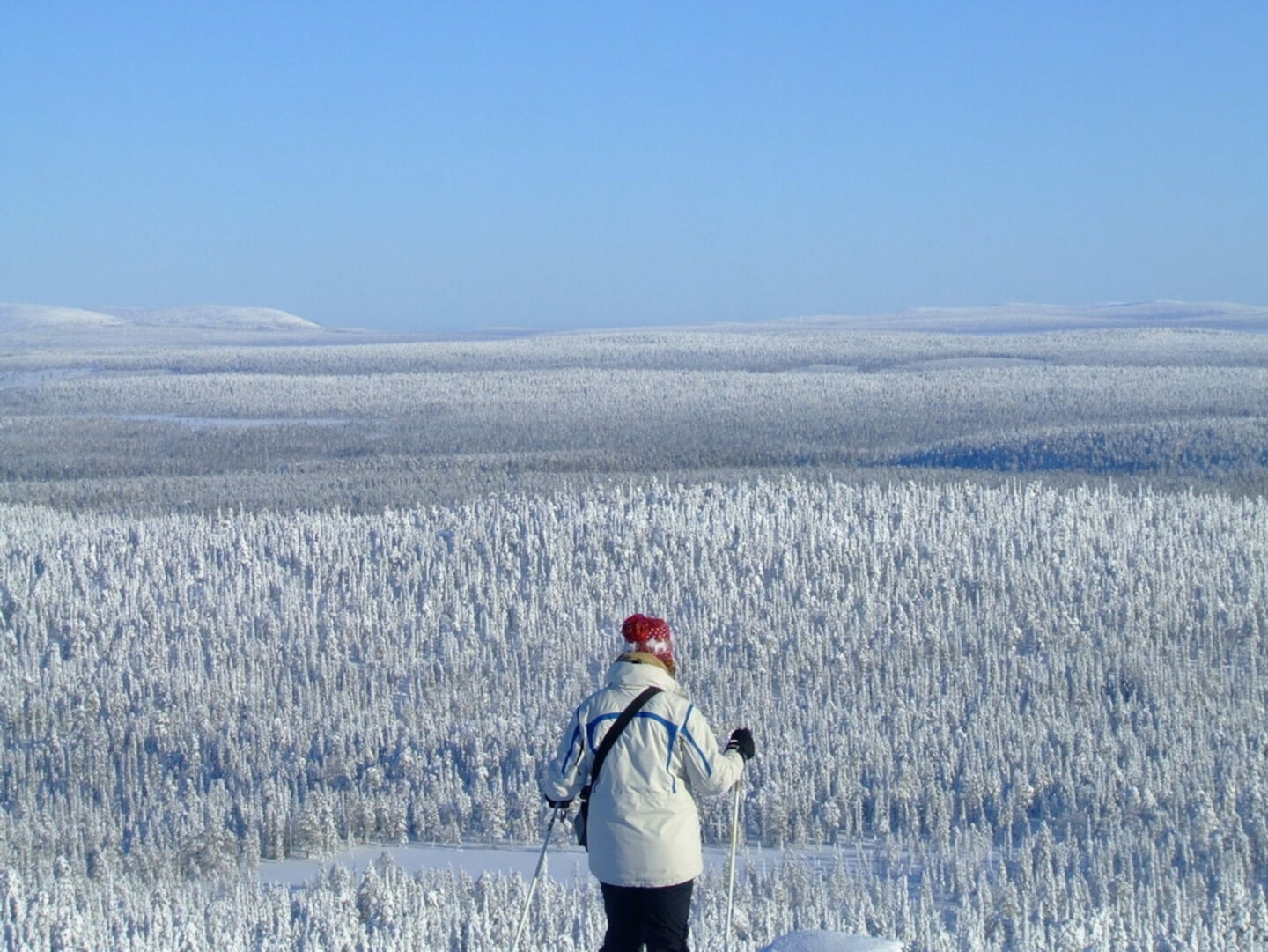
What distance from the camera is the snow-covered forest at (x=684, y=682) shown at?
696 centimetres

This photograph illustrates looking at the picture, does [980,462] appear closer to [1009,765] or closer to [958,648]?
[958,648]

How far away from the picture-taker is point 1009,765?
29.3ft

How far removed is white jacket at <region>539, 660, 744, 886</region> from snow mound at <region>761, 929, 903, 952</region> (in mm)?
613

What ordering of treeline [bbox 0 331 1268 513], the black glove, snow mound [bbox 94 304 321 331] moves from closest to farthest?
the black glove → treeline [bbox 0 331 1268 513] → snow mound [bbox 94 304 321 331]

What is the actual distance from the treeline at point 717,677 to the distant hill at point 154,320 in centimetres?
10270

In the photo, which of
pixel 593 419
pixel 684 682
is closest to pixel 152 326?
pixel 593 419

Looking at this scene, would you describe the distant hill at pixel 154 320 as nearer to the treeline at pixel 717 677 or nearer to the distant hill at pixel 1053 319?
the distant hill at pixel 1053 319

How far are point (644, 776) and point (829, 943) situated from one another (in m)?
0.97

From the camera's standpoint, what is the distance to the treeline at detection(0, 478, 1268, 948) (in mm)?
8102

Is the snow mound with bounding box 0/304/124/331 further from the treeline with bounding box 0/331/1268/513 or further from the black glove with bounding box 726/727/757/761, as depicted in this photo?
the black glove with bounding box 726/727/757/761

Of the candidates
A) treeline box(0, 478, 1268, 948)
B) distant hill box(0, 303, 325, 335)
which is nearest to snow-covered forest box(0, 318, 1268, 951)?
treeline box(0, 478, 1268, 948)

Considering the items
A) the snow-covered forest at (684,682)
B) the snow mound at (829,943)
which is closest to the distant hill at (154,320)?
the snow-covered forest at (684,682)

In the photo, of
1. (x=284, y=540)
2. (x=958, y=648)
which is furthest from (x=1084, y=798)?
(x=284, y=540)

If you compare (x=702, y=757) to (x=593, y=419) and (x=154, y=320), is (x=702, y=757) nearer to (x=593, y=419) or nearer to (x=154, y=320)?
(x=593, y=419)
